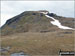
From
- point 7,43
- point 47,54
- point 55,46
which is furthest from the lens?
point 7,43

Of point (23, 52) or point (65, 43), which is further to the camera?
point (65, 43)

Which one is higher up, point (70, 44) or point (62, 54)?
point (62, 54)

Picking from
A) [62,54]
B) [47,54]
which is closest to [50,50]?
[47,54]

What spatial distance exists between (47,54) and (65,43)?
22756 mm

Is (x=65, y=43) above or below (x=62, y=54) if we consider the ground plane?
below

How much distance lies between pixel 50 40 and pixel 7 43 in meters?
28.9

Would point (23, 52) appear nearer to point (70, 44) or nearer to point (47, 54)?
point (47, 54)

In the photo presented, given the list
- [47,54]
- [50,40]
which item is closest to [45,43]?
[50,40]

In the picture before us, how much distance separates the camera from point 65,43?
14038 centimetres

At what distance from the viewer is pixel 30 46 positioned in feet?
441

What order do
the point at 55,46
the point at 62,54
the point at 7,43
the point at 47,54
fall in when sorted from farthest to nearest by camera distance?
the point at 7,43, the point at 55,46, the point at 47,54, the point at 62,54

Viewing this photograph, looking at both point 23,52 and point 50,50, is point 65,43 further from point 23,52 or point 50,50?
point 23,52

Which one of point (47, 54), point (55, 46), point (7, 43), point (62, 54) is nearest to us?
point (62, 54)

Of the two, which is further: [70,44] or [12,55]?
[70,44]
